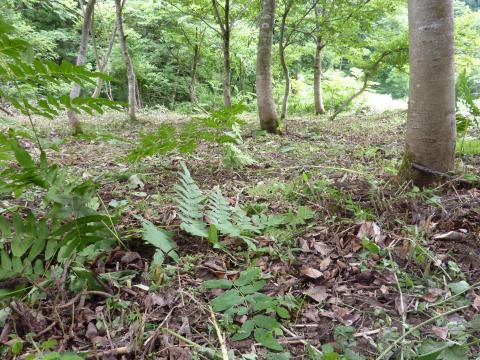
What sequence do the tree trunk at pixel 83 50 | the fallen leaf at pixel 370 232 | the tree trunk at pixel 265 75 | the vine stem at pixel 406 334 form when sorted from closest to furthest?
the vine stem at pixel 406 334 → the fallen leaf at pixel 370 232 → the tree trunk at pixel 83 50 → the tree trunk at pixel 265 75

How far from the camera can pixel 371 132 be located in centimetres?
562

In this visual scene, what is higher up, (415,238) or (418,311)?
(415,238)

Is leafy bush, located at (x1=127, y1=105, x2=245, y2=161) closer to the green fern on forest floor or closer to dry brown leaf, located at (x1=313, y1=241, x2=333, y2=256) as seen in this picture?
the green fern on forest floor

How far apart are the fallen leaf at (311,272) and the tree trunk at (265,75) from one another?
3915 millimetres

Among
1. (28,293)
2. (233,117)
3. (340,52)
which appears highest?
(340,52)

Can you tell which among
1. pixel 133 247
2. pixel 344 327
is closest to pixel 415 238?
pixel 344 327

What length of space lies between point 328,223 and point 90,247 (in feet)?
4.06

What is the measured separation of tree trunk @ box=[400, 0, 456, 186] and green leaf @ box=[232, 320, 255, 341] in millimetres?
1636

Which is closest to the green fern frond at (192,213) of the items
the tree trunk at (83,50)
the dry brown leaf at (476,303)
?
the dry brown leaf at (476,303)

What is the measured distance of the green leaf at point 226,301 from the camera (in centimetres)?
127

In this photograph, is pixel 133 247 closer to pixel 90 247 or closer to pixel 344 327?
pixel 90 247

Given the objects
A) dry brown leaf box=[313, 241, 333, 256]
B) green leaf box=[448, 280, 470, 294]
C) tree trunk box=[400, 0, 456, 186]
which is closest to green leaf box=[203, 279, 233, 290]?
dry brown leaf box=[313, 241, 333, 256]

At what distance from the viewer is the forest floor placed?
117cm

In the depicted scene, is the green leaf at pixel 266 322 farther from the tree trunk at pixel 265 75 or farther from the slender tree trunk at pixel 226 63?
the slender tree trunk at pixel 226 63
